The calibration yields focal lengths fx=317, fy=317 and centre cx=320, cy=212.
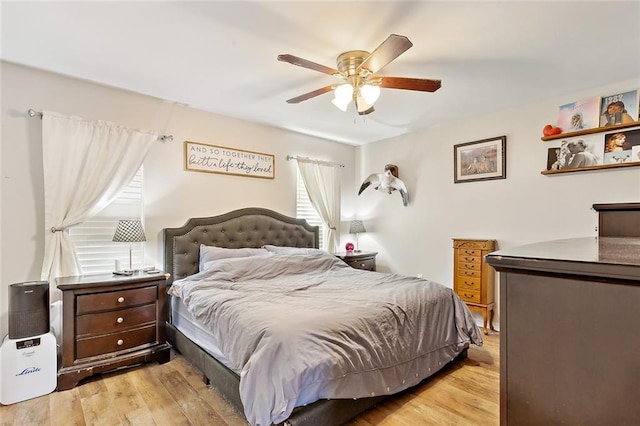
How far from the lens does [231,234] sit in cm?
382

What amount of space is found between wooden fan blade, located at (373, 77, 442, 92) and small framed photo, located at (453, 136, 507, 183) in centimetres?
194

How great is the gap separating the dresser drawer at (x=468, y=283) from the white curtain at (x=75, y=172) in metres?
3.85

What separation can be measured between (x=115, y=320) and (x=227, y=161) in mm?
2074

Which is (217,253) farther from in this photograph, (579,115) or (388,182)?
(579,115)

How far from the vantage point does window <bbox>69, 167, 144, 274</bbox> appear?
2.96 m

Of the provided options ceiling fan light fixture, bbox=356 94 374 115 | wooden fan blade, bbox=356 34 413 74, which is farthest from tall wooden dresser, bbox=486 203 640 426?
ceiling fan light fixture, bbox=356 94 374 115

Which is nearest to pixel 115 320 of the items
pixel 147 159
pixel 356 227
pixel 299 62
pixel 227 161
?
pixel 147 159

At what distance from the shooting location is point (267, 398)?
62.9 inches

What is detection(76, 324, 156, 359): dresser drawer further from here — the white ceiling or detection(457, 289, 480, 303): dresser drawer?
detection(457, 289, 480, 303): dresser drawer

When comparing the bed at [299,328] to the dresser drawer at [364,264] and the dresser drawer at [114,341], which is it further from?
the dresser drawer at [364,264]

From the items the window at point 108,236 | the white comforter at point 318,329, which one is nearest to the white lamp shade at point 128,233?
the window at point 108,236

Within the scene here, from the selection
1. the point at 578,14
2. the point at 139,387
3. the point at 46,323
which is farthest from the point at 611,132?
the point at 46,323

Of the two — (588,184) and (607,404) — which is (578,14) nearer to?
(588,184)

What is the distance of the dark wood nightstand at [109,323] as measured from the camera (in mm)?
2455
